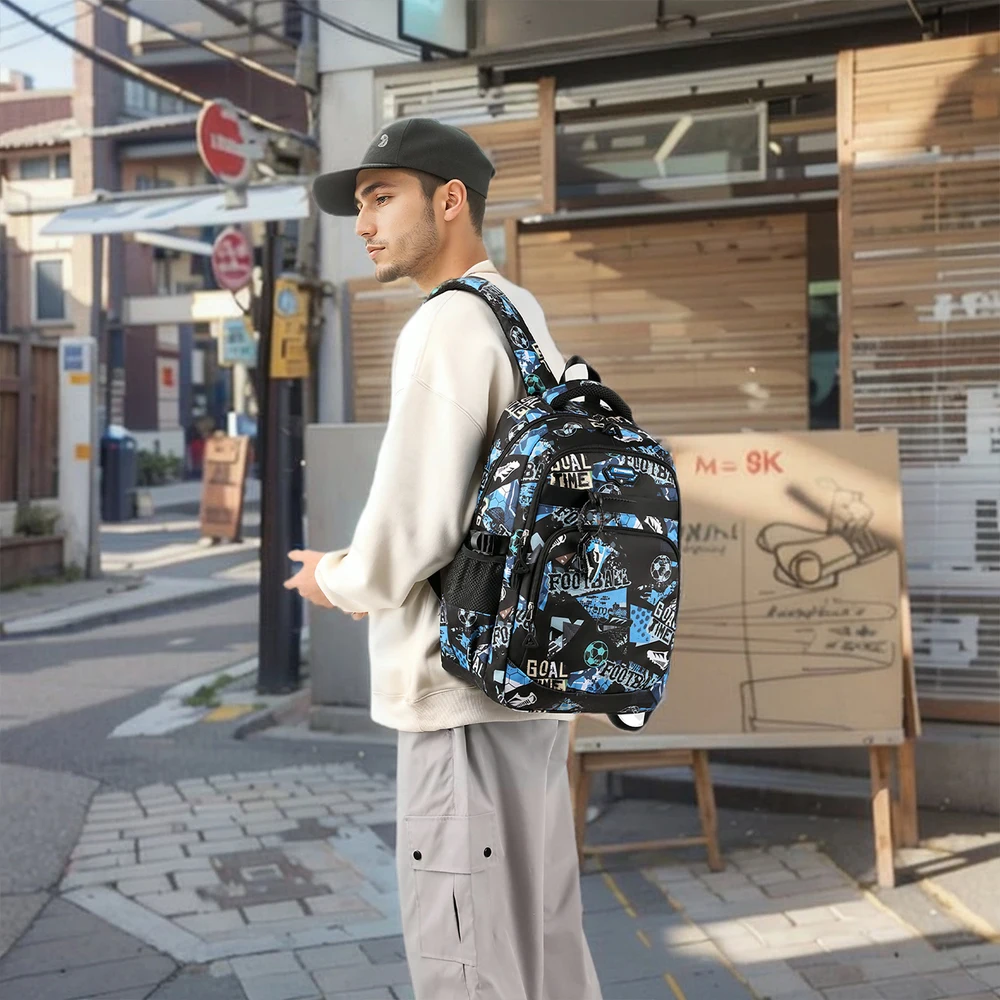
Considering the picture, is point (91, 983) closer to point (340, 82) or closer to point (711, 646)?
point (711, 646)

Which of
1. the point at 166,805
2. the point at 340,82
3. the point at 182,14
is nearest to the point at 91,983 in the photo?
the point at 166,805

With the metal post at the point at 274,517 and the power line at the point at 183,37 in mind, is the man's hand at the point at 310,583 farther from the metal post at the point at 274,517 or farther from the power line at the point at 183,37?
the power line at the point at 183,37

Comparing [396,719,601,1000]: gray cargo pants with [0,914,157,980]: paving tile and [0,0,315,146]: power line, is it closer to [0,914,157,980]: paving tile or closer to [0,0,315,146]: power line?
[0,914,157,980]: paving tile

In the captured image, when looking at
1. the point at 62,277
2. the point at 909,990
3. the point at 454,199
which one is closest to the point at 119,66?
the point at 454,199

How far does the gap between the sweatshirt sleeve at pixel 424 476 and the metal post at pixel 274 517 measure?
214 inches

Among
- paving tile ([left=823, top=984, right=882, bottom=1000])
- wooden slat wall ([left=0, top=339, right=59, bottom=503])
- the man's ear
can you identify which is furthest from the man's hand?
wooden slat wall ([left=0, top=339, right=59, bottom=503])

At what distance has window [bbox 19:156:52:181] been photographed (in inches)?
953

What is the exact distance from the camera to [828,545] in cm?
461

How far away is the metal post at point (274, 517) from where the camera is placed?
301 inches

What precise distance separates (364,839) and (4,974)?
161 centimetres

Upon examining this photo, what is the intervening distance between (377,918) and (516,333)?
2563 millimetres

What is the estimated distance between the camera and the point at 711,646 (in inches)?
182

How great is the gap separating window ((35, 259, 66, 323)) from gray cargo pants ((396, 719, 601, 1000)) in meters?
28.0

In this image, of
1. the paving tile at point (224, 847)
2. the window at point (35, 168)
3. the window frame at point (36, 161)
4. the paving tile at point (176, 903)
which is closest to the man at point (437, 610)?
the paving tile at point (176, 903)
